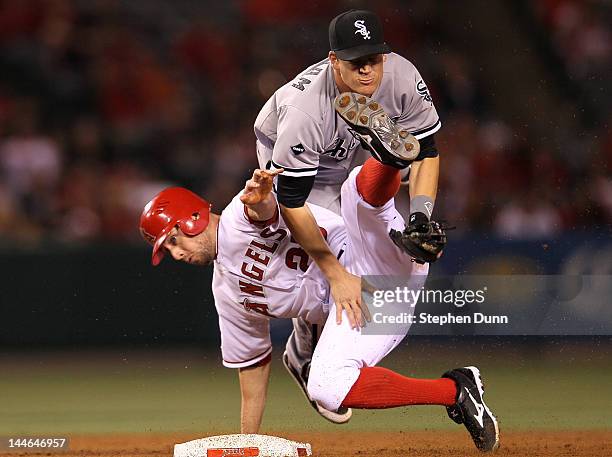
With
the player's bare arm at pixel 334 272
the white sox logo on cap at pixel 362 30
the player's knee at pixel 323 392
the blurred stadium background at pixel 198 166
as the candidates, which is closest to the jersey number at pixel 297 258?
the player's bare arm at pixel 334 272

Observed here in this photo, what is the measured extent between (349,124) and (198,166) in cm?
515

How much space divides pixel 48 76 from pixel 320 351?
568 cm

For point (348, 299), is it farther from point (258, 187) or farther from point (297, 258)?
point (258, 187)

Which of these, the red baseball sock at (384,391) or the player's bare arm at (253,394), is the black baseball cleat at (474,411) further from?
the player's bare arm at (253,394)

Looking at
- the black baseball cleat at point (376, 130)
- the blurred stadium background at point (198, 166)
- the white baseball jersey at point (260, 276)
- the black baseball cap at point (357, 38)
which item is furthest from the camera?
the blurred stadium background at point (198, 166)

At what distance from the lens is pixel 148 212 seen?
4973 millimetres

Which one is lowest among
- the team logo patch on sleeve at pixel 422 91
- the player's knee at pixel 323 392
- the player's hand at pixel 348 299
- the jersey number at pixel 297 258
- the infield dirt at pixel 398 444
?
the infield dirt at pixel 398 444

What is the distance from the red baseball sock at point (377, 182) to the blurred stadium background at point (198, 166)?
1945 mm

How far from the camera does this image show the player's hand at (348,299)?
479 centimetres

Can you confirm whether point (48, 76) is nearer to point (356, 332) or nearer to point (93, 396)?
point (93, 396)

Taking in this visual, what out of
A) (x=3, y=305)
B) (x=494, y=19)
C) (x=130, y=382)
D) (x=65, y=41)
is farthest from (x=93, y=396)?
(x=494, y=19)

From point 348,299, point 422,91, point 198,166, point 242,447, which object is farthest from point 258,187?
point 198,166

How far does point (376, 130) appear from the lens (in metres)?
4.36

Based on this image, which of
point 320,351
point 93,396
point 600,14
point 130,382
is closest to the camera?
point 320,351
